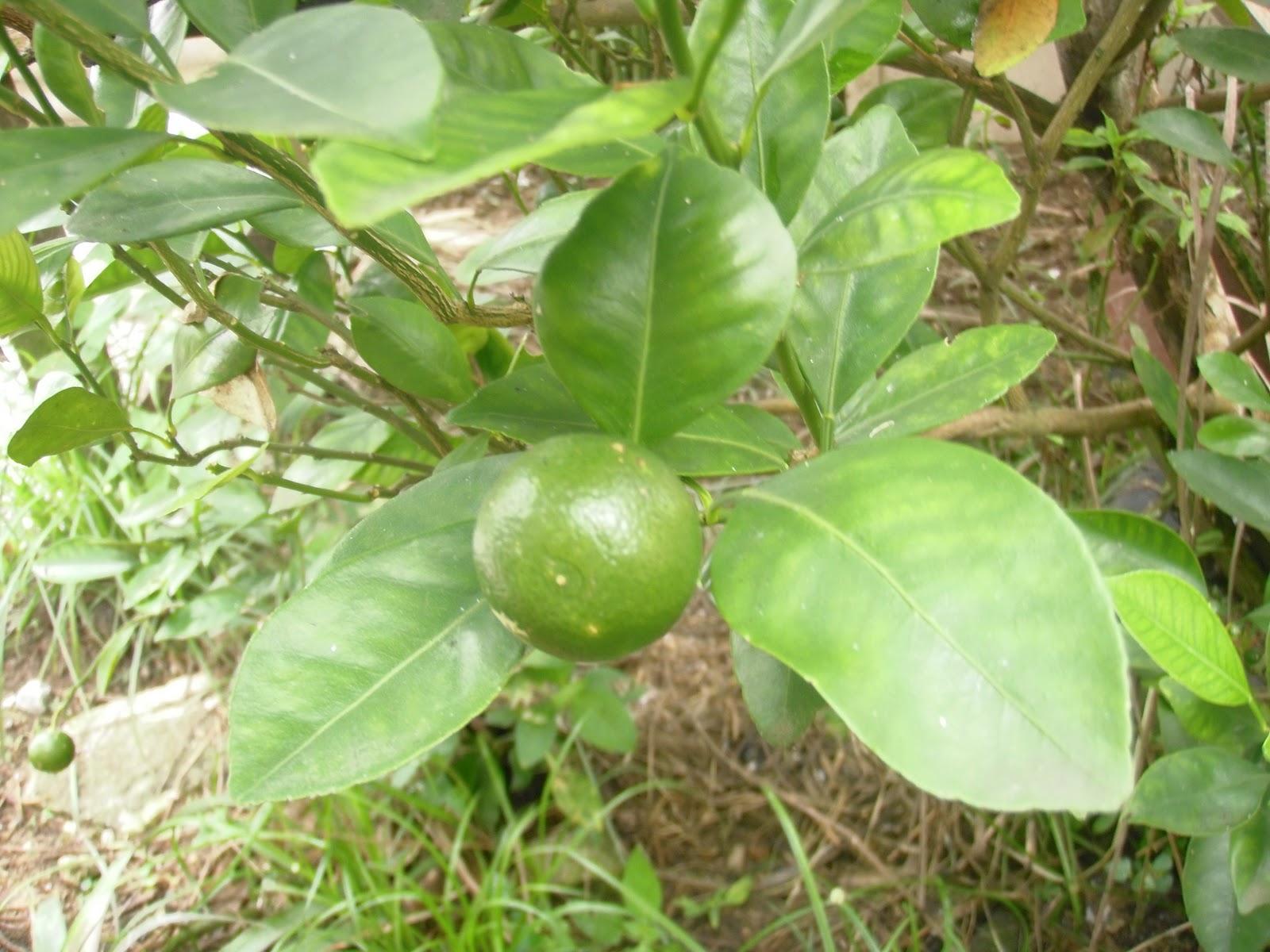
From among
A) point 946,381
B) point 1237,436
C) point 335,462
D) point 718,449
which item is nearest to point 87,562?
point 335,462

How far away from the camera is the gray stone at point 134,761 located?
197 cm

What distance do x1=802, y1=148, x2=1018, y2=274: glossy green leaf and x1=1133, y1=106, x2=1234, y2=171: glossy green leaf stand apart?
0.69 meters

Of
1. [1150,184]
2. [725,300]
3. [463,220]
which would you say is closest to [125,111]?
[725,300]

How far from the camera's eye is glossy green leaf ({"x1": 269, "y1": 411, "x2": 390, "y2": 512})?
1.18 metres

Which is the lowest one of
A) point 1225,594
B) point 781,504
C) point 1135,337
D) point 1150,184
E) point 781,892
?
point 781,892

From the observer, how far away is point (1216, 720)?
2.77ft

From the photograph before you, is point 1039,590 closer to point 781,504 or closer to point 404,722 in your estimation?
point 781,504

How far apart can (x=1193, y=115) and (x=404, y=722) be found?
111 centimetres

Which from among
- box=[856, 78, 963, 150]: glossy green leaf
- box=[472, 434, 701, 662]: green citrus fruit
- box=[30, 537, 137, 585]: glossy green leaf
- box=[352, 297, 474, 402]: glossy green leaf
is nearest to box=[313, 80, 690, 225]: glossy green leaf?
box=[472, 434, 701, 662]: green citrus fruit

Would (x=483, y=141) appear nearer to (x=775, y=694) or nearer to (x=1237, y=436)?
(x=775, y=694)

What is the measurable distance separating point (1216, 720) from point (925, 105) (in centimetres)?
70

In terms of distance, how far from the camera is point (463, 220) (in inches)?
102

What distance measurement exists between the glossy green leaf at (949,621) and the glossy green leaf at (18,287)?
0.67 m

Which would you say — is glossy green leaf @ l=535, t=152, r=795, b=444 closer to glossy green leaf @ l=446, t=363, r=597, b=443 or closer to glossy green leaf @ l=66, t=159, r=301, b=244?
glossy green leaf @ l=446, t=363, r=597, b=443
